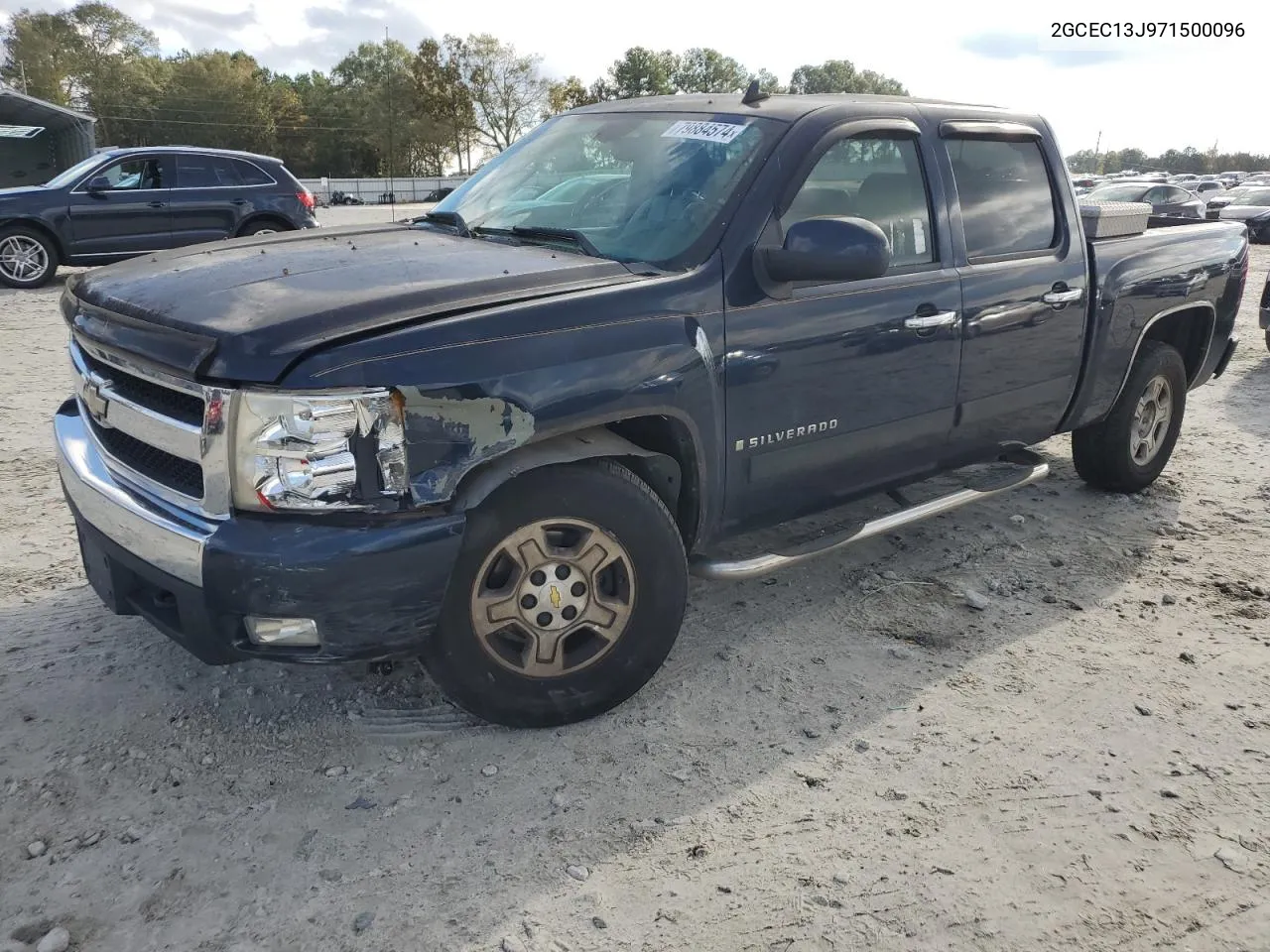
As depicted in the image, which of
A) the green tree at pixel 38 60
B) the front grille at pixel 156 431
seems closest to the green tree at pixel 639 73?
the green tree at pixel 38 60

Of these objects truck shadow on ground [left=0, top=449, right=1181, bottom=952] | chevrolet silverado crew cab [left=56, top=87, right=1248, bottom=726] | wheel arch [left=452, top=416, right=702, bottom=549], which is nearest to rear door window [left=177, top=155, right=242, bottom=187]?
chevrolet silverado crew cab [left=56, top=87, right=1248, bottom=726]

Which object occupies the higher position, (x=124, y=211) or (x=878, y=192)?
(x=878, y=192)

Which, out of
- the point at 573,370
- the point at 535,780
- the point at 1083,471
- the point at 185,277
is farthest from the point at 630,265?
the point at 1083,471

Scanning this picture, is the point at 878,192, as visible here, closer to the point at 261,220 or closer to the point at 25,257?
the point at 261,220

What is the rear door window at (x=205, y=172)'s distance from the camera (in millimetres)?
12266

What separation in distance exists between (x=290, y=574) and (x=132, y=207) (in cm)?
1151

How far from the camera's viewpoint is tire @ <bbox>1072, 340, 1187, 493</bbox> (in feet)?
16.3

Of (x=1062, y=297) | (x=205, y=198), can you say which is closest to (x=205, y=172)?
(x=205, y=198)

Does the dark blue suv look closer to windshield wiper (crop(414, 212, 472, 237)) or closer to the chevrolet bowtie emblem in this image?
windshield wiper (crop(414, 212, 472, 237))

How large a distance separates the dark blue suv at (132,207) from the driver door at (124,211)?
0.01 metres

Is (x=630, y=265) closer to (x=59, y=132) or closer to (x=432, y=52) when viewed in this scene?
(x=59, y=132)

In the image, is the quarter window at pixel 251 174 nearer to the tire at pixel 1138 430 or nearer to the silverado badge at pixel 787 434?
the tire at pixel 1138 430

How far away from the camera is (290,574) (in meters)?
2.42

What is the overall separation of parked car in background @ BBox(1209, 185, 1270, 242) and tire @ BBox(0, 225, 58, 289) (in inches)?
937
